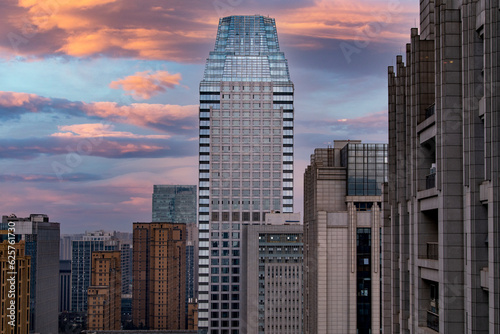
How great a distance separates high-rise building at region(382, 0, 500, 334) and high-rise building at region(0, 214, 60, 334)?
14554cm

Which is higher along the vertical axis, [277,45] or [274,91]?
[277,45]

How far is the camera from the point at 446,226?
21.3 m

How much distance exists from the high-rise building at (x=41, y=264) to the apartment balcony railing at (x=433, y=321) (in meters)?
147

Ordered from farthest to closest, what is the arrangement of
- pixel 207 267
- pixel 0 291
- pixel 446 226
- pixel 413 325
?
pixel 207 267, pixel 0 291, pixel 413 325, pixel 446 226

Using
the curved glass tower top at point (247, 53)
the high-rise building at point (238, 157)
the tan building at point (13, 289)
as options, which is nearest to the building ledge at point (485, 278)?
the tan building at point (13, 289)

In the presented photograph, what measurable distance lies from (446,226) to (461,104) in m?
4.30

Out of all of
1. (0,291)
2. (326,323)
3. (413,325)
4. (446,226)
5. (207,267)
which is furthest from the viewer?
(207,267)

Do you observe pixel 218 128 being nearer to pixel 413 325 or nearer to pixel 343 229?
pixel 343 229

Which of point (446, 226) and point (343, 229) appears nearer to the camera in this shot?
point (446, 226)

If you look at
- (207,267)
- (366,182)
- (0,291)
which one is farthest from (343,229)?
(207,267)

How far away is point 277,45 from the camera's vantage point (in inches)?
6122

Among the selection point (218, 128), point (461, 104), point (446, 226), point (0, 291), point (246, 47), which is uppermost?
point (246, 47)

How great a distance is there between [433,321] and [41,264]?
163 metres

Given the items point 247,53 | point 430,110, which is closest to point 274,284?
point 247,53
